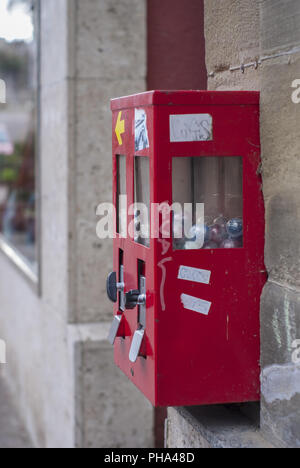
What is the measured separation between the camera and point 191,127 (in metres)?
2.17

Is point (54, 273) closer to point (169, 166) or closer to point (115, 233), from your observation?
point (115, 233)

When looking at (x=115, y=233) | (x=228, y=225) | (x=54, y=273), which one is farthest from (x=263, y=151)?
(x=54, y=273)

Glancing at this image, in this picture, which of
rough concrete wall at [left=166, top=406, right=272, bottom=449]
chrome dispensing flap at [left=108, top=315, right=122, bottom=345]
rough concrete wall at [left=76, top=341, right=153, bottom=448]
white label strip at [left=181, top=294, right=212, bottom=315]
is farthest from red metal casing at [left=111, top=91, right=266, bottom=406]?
rough concrete wall at [left=76, top=341, right=153, bottom=448]

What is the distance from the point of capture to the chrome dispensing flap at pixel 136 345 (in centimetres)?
228

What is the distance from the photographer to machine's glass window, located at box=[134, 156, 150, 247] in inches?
91.5

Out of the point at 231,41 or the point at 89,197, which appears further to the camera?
the point at 89,197

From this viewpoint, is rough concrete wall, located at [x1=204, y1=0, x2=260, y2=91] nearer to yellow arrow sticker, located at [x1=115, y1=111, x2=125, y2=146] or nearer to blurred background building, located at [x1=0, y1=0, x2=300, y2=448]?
blurred background building, located at [x1=0, y1=0, x2=300, y2=448]

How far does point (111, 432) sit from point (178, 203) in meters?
2.50

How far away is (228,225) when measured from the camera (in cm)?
227

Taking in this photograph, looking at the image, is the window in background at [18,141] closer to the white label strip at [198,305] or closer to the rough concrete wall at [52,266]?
the rough concrete wall at [52,266]

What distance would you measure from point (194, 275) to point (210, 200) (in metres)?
0.24

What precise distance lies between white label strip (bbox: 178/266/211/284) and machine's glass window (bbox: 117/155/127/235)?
43 centimetres

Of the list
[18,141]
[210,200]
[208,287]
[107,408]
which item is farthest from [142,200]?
[18,141]

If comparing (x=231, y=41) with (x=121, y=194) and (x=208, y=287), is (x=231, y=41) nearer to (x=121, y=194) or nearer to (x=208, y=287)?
(x=121, y=194)
